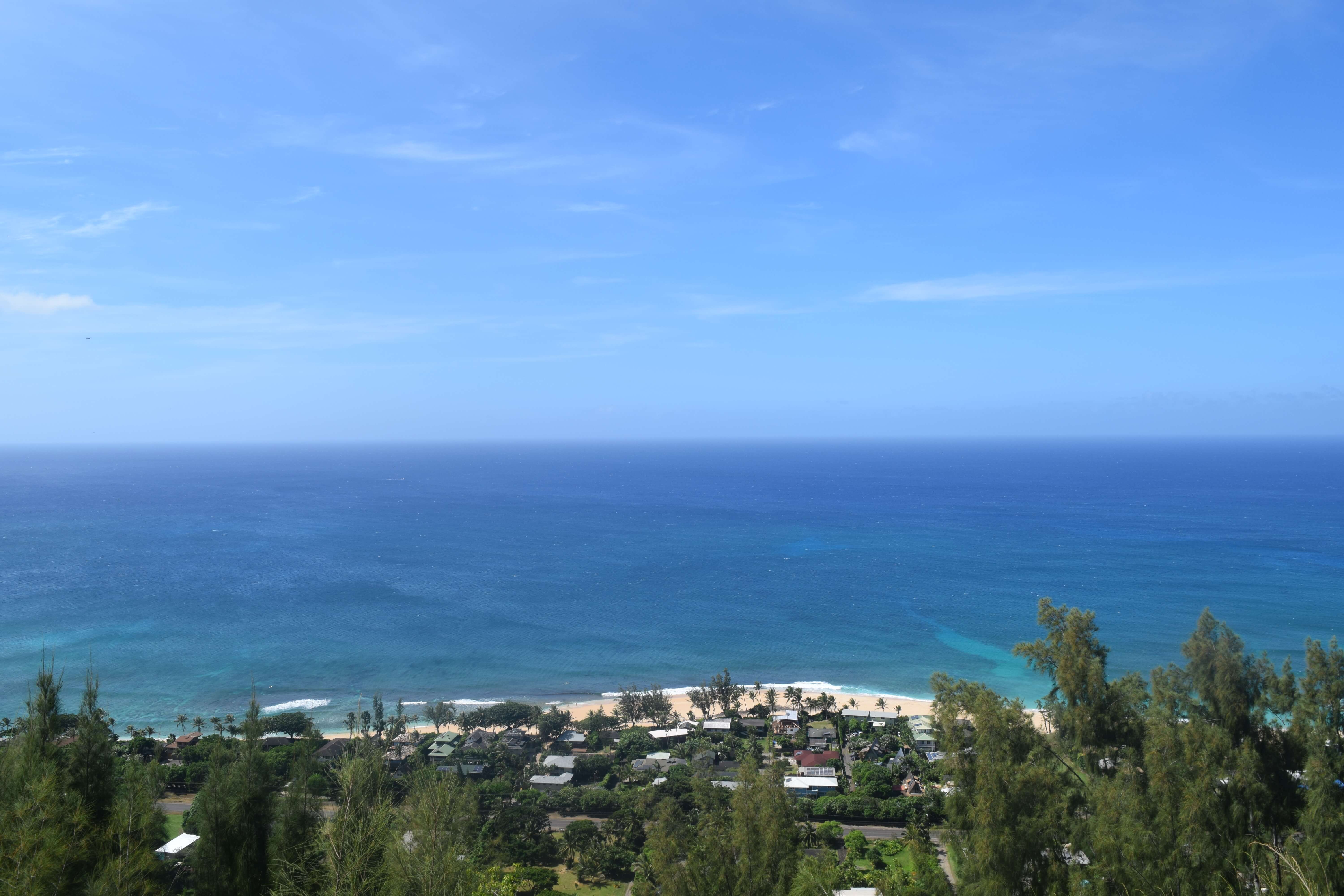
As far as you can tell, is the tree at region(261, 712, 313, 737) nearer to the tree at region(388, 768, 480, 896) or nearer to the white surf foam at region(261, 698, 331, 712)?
the white surf foam at region(261, 698, 331, 712)

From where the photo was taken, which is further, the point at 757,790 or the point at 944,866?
the point at 944,866

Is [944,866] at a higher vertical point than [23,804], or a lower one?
lower

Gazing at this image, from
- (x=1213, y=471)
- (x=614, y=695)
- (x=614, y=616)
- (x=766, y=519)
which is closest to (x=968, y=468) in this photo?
(x=1213, y=471)

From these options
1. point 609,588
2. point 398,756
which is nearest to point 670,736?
point 398,756

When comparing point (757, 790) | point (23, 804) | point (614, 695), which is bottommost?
point (614, 695)

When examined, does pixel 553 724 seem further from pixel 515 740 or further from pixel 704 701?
pixel 704 701

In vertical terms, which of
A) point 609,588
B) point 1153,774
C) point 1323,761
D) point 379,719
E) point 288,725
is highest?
point 1153,774

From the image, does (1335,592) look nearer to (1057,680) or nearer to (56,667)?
(1057,680)
